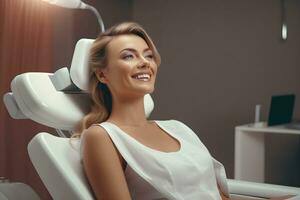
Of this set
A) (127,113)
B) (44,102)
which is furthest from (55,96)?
(127,113)

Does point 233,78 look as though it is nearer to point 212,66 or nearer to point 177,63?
point 212,66

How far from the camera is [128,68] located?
1211mm

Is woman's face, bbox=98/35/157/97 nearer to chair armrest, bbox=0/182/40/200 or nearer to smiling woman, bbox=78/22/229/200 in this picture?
smiling woman, bbox=78/22/229/200

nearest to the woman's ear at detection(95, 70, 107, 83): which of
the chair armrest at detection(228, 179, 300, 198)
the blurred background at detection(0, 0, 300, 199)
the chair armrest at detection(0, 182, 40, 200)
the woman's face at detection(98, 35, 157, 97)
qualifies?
the woman's face at detection(98, 35, 157, 97)

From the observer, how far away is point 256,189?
4.82 feet

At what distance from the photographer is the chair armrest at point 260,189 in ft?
4.60

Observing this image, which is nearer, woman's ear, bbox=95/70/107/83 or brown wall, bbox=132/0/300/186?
woman's ear, bbox=95/70/107/83

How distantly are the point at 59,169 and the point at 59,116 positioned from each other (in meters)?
0.21

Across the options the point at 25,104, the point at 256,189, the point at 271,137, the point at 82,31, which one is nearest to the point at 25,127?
the point at 82,31

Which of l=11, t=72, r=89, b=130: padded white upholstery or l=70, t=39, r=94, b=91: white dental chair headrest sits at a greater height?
l=70, t=39, r=94, b=91: white dental chair headrest

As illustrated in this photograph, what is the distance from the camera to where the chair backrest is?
3.48ft

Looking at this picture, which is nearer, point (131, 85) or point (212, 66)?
point (131, 85)

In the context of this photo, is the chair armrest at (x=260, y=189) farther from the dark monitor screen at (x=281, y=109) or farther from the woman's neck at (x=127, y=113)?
the dark monitor screen at (x=281, y=109)

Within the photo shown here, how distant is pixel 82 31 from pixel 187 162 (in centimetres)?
190
